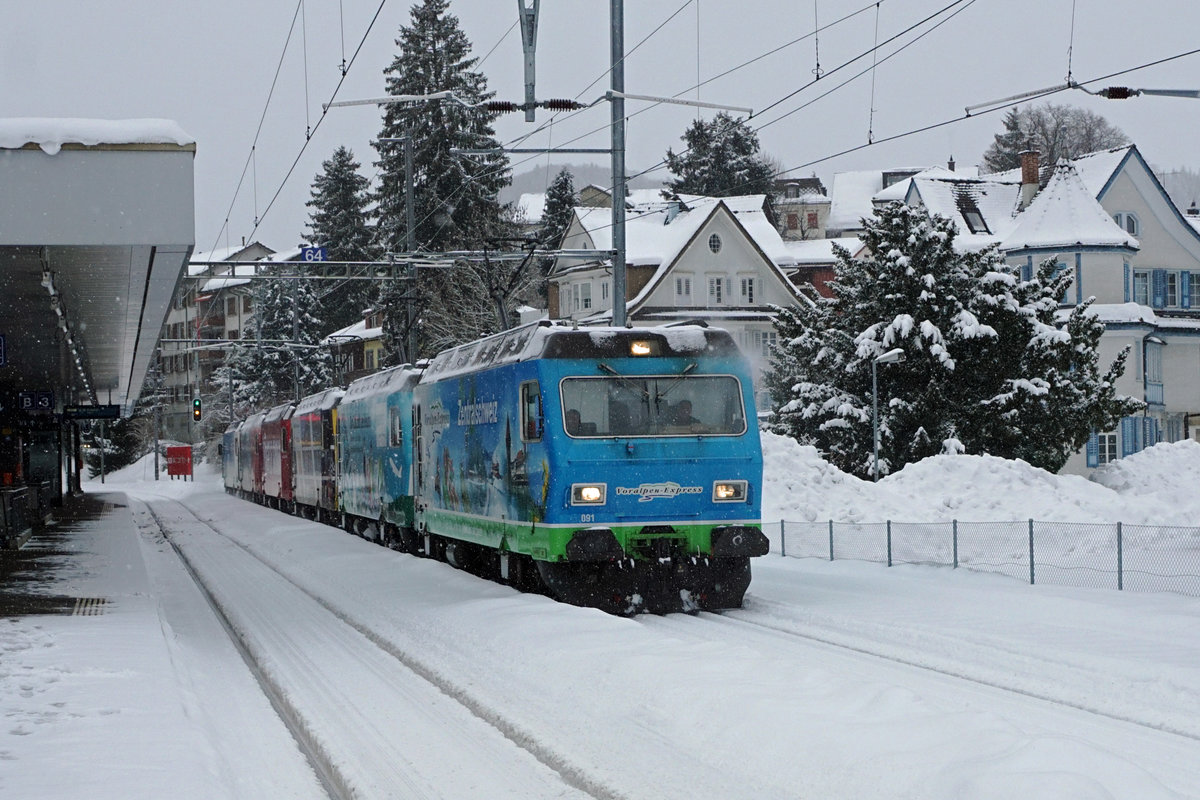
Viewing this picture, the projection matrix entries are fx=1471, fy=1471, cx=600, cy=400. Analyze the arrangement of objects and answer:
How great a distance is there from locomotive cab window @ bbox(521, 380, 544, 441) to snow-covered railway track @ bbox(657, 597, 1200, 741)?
281 centimetres

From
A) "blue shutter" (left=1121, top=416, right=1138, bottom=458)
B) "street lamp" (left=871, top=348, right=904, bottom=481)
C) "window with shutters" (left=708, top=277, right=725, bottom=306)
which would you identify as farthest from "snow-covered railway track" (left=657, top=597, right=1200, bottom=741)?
"window with shutters" (left=708, top=277, right=725, bottom=306)

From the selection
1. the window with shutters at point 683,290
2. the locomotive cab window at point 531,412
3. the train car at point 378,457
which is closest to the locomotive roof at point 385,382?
the train car at point 378,457

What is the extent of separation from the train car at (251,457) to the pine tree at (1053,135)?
2601 inches

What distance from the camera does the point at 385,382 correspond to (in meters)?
29.1

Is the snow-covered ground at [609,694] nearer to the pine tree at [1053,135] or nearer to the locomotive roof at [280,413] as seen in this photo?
the locomotive roof at [280,413]

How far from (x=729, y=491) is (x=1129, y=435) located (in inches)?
1583

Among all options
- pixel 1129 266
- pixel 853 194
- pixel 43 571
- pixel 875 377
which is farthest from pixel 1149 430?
pixel 853 194

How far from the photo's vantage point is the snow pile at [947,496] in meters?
26.2

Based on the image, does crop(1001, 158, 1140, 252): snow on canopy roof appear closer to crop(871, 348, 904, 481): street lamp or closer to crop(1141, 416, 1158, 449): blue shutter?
crop(1141, 416, 1158, 449): blue shutter

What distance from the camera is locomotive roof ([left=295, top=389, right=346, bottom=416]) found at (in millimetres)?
37656

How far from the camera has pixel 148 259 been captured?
1639 cm

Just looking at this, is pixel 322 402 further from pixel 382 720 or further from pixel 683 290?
pixel 382 720

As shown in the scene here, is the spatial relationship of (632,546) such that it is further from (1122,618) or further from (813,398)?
(813,398)

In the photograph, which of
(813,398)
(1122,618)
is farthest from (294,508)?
(1122,618)
